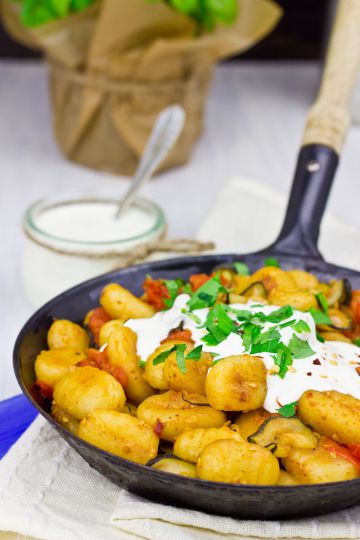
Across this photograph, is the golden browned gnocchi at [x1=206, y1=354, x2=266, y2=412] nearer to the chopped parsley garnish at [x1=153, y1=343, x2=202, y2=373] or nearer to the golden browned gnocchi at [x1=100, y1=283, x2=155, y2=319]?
the chopped parsley garnish at [x1=153, y1=343, x2=202, y2=373]

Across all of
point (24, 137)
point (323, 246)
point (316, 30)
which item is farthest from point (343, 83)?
point (316, 30)

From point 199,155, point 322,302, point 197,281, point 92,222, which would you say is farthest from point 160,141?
point 322,302

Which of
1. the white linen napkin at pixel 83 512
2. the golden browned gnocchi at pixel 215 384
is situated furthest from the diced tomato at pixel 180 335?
the white linen napkin at pixel 83 512

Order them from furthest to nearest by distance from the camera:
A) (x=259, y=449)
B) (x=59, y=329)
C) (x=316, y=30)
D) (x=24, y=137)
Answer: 1. (x=316, y=30)
2. (x=24, y=137)
3. (x=59, y=329)
4. (x=259, y=449)

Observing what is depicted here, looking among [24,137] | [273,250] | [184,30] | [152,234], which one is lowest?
[24,137]

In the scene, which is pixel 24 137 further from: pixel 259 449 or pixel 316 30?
pixel 259 449

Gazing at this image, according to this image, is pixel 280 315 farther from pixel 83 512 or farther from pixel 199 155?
pixel 199 155
